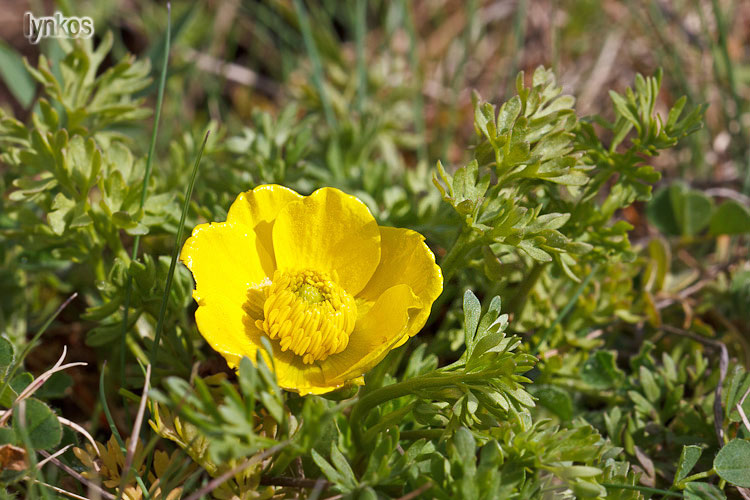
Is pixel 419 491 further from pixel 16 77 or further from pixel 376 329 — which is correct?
pixel 16 77

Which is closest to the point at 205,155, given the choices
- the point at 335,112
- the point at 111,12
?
the point at 335,112

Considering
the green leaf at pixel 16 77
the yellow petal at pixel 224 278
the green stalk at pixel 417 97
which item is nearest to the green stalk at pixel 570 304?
the yellow petal at pixel 224 278

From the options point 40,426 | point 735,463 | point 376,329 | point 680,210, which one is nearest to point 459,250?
point 376,329

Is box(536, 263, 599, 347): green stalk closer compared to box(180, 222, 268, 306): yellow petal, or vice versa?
box(180, 222, 268, 306): yellow petal

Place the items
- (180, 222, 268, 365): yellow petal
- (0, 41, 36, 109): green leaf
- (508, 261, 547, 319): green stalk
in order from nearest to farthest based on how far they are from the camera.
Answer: (180, 222, 268, 365): yellow petal < (508, 261, 547, 319): green stalk < (0, 41, 36, 109): green leaf

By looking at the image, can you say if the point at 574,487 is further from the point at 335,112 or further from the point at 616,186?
the point at 335,112

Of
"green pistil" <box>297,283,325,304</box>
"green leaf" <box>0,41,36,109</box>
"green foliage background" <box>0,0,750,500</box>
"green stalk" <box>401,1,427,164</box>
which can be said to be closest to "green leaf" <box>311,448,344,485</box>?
"green foliage background" <box>0,0,750,500</box>

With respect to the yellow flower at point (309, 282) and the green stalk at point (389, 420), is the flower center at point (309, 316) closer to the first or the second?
the yellow flower at point (309, 282)

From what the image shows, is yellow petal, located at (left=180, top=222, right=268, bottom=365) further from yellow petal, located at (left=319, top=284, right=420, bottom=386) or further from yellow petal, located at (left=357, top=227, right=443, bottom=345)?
yellow petal, located at (left=357, top=227, right=443, bottom=345)
